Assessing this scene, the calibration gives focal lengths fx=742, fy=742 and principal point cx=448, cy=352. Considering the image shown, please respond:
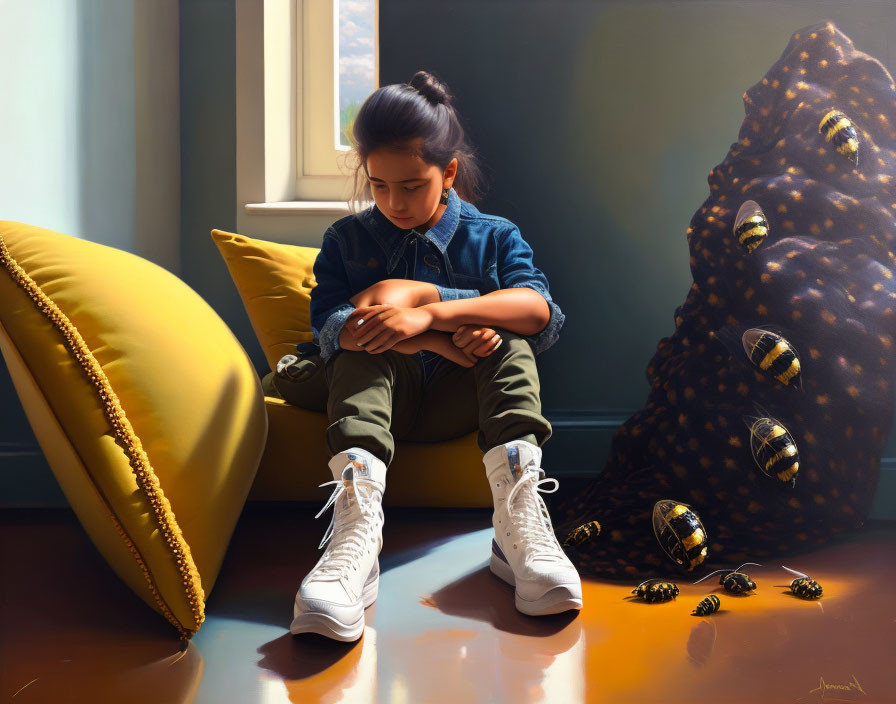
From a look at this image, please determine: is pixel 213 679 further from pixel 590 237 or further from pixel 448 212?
pixel 590 237

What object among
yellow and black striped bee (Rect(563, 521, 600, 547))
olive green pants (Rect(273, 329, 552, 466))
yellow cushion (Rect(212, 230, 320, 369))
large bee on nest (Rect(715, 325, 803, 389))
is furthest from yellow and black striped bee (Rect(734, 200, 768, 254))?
yellow cushion (Rect(212, 230, 320, 369))

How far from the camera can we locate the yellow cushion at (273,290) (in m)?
1.43

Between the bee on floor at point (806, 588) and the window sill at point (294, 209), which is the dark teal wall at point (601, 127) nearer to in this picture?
the window sill at point (294, 209)

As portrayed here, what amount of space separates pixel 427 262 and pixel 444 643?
23.5 inches

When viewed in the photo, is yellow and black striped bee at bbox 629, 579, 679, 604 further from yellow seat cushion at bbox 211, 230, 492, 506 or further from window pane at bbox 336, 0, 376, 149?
window pane at bbox 336, 0, 376, 149

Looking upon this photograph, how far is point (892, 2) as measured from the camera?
147cm

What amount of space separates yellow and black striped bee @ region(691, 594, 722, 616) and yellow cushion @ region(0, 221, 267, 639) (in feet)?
1.91

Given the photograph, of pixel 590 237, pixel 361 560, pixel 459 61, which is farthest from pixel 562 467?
pixel 459 61

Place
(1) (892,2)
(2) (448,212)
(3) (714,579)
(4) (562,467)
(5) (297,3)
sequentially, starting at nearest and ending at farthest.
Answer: (3) (714,579)
(2) (448,212)
(1) (892,2)
(4) (562,467)
(5) (297,3)

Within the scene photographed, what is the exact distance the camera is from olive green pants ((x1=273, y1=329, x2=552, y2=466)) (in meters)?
1.01

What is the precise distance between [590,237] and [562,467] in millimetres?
488

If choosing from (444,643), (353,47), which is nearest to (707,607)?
(444,643)
